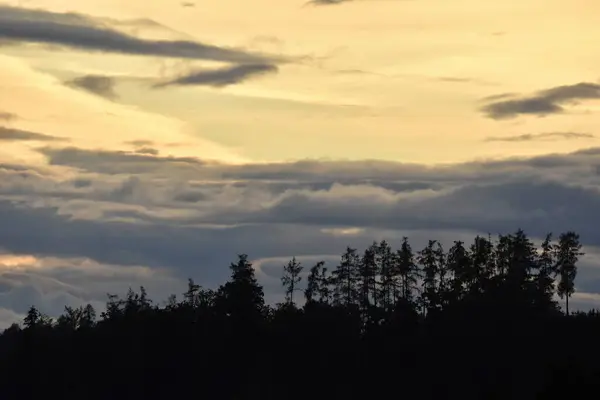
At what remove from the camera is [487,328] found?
197 m

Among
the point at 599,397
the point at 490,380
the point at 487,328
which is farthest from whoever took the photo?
the point at 487,328

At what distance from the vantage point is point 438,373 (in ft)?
632

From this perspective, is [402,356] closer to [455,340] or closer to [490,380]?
[455,340]

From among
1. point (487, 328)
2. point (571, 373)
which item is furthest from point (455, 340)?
point (571, 373)

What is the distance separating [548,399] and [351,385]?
74.8m

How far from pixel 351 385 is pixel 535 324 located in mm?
25514

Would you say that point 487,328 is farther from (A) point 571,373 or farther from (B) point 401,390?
(A) point 571,373

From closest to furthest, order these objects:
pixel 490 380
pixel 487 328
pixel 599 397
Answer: pixel 599 397 < pixel 490 380 < pixel 487 328

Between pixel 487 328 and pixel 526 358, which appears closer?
pixel 526 358

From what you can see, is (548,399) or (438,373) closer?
(548,399)

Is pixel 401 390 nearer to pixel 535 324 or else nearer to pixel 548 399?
pixel 535 324

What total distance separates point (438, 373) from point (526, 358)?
41.7 ft

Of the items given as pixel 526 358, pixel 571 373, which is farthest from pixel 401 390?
pixel 571 373

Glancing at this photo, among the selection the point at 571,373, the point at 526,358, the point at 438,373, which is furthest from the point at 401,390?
the point at 571,373
